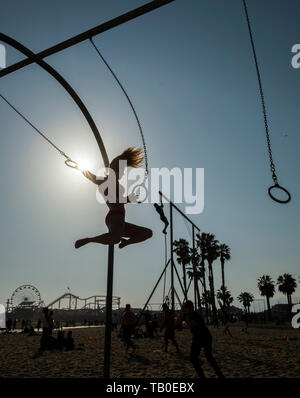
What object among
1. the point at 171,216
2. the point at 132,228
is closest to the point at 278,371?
the point at 132,228

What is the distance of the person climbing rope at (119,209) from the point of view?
5.04m

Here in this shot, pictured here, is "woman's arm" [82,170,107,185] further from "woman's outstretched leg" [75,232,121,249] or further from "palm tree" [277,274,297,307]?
"palm tree" [277,274,297,307]

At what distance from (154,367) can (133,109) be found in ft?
23.1

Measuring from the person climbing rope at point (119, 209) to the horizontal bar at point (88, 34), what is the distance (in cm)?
180

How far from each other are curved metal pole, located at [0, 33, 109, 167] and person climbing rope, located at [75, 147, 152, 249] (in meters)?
0.83

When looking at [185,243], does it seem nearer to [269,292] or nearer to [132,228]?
[269,292]

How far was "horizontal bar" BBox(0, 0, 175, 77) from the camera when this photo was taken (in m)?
4.61

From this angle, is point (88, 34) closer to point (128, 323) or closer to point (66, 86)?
point (66, 86)

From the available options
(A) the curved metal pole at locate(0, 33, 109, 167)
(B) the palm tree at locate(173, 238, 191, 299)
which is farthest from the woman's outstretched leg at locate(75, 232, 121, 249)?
(B) the palm tree at locate(173, 238, 191, 299)

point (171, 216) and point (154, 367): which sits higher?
point (171, 216)

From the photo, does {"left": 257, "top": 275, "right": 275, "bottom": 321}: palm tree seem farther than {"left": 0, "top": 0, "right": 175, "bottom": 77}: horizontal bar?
Yes

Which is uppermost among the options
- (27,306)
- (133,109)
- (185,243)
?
(185,243)

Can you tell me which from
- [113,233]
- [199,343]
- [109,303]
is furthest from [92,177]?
[199,343]
